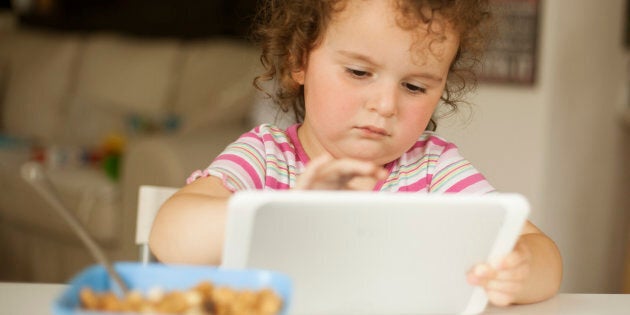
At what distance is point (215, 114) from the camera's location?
3.47 meters

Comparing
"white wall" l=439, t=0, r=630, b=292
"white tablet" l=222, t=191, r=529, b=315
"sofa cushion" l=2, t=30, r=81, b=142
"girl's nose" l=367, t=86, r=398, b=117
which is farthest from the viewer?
"sofa cushion" l=2, t=30, r=81, b=142

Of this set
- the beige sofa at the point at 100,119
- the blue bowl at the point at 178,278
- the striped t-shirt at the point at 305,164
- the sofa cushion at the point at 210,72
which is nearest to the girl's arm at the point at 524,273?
the striped t-shirt at the point at 305,164

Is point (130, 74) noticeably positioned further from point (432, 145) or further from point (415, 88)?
point (415, 88)

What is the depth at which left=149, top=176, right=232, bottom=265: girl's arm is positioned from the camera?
34.6 inches

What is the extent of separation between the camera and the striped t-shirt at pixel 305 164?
110 centimetres

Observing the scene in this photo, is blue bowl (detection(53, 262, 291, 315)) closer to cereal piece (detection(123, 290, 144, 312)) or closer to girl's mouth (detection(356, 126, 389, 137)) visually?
cereal piece (detection(123, 290, 144, 312))

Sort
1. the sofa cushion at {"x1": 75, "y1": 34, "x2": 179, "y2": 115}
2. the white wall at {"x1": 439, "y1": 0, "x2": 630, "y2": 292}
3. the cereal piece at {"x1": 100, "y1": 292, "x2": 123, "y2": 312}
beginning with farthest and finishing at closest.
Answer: the sofa cushion at {"x1": 75, "y1": 34, "x2": 179, "y2": 115}, the white wall at {"x1": 439, "y1": 0, "x2": 630, "y2": 292}, the cereal piece at {"x1": 100, "y1": 292, "x2": 123, "y2": 312}

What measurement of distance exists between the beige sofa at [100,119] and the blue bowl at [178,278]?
2.22 m

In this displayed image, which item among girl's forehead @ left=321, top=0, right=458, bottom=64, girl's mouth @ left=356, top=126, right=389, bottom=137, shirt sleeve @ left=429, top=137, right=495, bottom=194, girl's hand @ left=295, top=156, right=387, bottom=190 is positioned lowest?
A: shirt sleeve @ left=429, top=137, right=495, bottom=194

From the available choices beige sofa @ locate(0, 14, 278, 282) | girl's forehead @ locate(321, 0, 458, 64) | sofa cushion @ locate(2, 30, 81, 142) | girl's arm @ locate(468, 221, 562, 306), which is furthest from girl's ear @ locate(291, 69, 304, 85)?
sofa cushion @ locate(2, 30, 81, 142)

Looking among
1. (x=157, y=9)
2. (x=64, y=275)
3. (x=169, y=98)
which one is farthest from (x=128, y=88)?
(x=64, y=275)

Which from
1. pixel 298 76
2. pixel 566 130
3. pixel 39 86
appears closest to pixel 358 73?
pixel 298 76

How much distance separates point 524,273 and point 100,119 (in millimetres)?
3320

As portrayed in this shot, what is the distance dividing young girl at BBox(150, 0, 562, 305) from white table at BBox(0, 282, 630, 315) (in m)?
0.02
